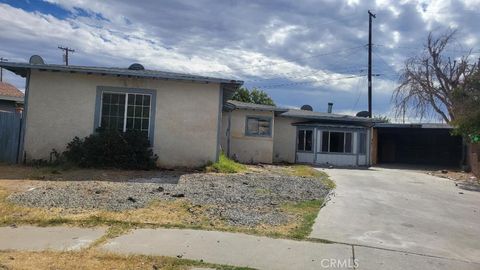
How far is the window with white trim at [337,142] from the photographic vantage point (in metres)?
27.1

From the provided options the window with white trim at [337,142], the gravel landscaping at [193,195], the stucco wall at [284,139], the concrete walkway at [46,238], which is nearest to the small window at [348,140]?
the window with white trim at [337,142]

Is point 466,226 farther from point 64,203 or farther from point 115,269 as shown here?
point 64,203

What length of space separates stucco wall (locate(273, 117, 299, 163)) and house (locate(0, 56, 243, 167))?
1134 centimetres

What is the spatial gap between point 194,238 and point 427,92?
112ft

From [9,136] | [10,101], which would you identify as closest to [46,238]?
[9,136]

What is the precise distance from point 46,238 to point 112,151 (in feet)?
26.5

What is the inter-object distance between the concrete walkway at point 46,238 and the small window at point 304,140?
2114cm

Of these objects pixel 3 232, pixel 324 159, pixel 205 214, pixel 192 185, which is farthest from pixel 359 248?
pixel 324 159

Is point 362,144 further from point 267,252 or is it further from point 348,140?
point 267,252

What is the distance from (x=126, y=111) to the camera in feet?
50.3

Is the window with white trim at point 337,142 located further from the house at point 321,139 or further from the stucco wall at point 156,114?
the stucco wall at point 156,114

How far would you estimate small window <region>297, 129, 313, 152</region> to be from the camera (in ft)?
88.9

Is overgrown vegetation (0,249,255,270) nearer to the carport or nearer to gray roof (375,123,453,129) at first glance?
gray roof (375,123,453,129)

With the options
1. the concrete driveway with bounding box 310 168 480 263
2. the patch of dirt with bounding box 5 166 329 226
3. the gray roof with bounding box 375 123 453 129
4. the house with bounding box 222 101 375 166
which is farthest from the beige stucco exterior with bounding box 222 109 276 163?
the gray roof with bounding box 375 123 453 129
